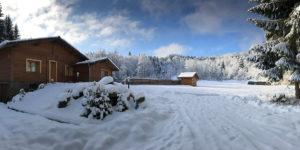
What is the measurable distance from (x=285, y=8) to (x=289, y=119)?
6.95 metres

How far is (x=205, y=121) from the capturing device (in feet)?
15.0

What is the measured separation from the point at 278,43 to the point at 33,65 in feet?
58.5

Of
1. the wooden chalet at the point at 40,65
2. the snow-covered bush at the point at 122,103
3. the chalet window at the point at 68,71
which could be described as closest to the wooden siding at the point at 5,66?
the wooden chalet at the point at 40,65

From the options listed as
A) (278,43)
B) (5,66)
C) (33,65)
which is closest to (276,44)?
(278,43)

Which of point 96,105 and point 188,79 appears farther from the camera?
point 188,79

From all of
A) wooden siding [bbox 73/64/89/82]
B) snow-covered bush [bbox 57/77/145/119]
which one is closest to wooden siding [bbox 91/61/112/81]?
wooden siding [bbox 73/64/89/82]

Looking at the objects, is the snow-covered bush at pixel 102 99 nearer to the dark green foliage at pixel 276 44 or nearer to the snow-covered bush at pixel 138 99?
the snow-covered bush at pixel 138 99

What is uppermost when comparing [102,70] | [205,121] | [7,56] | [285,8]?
[285,8]

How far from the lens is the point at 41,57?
1166 centimetres

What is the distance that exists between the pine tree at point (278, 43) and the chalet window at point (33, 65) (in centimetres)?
1614

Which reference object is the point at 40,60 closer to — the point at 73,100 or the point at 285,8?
the point at 73,100

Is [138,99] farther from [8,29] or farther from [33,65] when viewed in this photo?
[8,29]

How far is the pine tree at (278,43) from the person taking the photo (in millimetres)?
6668

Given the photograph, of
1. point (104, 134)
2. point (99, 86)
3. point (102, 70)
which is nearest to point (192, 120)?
point (104, 134)
